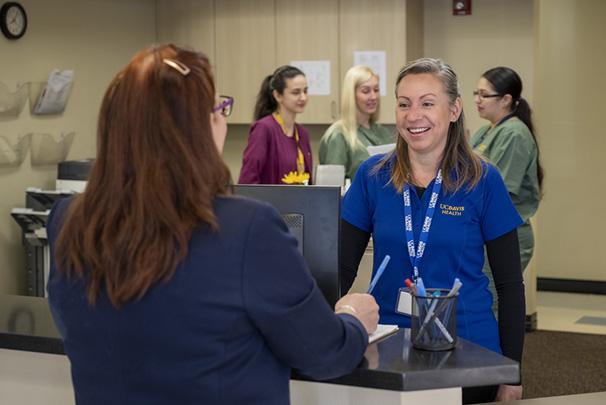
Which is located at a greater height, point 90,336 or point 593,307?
point 90,336

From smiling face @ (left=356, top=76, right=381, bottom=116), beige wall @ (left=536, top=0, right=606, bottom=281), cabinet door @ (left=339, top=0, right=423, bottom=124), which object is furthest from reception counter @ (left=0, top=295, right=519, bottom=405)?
beige wall @ (left=536, top=0, right=606, bottom=281)

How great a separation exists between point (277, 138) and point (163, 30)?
2.23 m

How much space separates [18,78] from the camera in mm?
4961

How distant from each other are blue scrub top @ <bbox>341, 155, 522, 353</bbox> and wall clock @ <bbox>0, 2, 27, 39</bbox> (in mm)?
3556

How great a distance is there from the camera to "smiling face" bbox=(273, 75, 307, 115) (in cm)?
445

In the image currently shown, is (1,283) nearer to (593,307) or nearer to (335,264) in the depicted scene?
(335,264)

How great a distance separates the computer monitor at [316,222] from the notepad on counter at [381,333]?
0.56 feet

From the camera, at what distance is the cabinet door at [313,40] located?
5.66 m

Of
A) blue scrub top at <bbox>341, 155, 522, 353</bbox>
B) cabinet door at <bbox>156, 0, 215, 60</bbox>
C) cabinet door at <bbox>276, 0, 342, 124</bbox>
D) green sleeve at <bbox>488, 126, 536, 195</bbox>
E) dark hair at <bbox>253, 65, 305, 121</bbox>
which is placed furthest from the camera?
cabinet door at <bbox>156, 0, 215, 60</bbox>

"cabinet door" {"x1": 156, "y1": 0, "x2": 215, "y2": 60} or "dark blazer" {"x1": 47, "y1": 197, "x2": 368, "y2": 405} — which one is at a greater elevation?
"cabinet door" {"x1": 156, "y1": 0, "x2": 215, "y2": 60}

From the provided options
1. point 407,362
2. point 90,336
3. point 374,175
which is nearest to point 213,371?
point 90,336

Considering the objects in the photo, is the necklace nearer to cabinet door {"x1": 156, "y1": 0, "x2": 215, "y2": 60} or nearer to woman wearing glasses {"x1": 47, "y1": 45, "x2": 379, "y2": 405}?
cabinet door {"x1": 156, "y1": 0, "x2": 215, "y2": 60}

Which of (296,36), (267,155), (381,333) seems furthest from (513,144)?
(381,333)

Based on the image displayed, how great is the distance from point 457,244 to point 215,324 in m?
0.98
